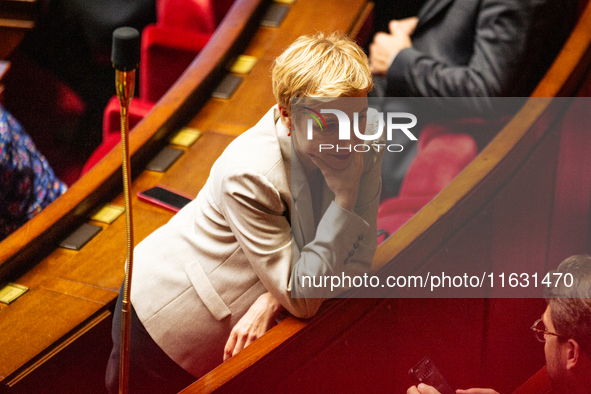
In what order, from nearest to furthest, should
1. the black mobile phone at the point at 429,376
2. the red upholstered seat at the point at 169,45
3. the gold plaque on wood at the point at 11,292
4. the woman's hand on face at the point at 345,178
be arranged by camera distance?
the woman's hand on face at the point at 345,178
the black mobile phone at the point at 429,376
the gold plaque on wood at the point at 11,292
the red upholstered seat at the point at 169,45

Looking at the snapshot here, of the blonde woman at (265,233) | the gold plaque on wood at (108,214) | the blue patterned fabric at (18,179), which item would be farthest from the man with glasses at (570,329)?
the blue patterned fabric at (18,179)

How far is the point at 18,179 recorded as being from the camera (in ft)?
6.39

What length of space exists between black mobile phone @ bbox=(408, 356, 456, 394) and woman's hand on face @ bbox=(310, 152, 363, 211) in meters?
0.39

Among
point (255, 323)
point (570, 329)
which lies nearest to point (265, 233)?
point (255, 323)

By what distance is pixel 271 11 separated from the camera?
2.51 meters

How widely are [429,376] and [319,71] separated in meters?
0.70

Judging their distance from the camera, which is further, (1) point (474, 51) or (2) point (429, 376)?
(1) point (474, 51)

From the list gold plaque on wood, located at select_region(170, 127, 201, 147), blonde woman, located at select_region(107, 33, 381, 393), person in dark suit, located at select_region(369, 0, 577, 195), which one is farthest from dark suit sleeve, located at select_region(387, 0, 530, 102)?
blonde woman, located at select_region(107, 33, 381, 393)

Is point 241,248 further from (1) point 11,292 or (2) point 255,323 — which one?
(1) point 11,292

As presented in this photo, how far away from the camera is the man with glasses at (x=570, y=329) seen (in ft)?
3.62

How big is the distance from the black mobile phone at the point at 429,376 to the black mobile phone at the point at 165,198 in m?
0.86

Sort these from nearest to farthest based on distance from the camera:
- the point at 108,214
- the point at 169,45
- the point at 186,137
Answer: the point at 108,214, the point at 186,137, the point at 169,45

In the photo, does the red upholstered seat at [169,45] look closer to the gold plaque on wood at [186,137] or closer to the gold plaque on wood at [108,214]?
the gold plaque on wood at [186,137]

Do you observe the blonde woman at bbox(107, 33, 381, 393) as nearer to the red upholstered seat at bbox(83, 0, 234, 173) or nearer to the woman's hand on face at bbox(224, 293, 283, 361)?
the woman's hand on face at bbox(224, 293, 283, 361)
